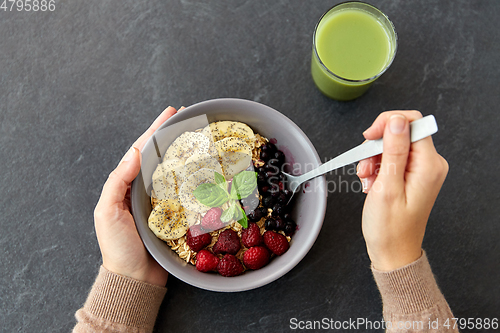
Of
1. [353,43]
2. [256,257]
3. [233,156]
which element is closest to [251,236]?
[256,257]

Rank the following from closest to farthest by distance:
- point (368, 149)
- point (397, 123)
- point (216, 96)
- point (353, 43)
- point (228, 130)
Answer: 1. point (397, 123)
2. point (368, 149)
3. point (228, 130)
4. point (353, 43)
5. point (216, 96)

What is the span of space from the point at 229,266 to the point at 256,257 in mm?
92

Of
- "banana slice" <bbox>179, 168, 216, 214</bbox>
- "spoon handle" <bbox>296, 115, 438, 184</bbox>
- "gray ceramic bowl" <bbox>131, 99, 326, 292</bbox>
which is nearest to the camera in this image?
"spoon handle" <bbox>296, 115, 438, 184</bbox>

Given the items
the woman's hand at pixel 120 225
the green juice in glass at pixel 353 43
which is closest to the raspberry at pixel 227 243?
the woman's hand at pixel 120 225

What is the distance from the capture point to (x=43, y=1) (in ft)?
5.02

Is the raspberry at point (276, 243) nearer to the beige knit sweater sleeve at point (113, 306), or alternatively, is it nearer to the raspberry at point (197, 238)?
the raspberry at point (197, 238)

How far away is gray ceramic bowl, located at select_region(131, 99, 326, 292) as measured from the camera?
1.10 m

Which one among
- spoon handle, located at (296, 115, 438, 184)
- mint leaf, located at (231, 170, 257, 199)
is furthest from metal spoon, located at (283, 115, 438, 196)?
mint leaf, located at (231, 170, 257, 199)

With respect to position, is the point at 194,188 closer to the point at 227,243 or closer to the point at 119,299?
the point at 227,243

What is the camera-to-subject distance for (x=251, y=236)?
1.19 meters

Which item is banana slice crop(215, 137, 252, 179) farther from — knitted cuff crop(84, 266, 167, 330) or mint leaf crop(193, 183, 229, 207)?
knitted cuff crop(84, 266, 167, 330)

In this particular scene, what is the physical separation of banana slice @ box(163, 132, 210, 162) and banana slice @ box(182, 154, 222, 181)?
23 millimetres

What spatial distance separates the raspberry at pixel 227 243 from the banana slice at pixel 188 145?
0.29 metres

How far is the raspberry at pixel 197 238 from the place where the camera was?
3.90ft
